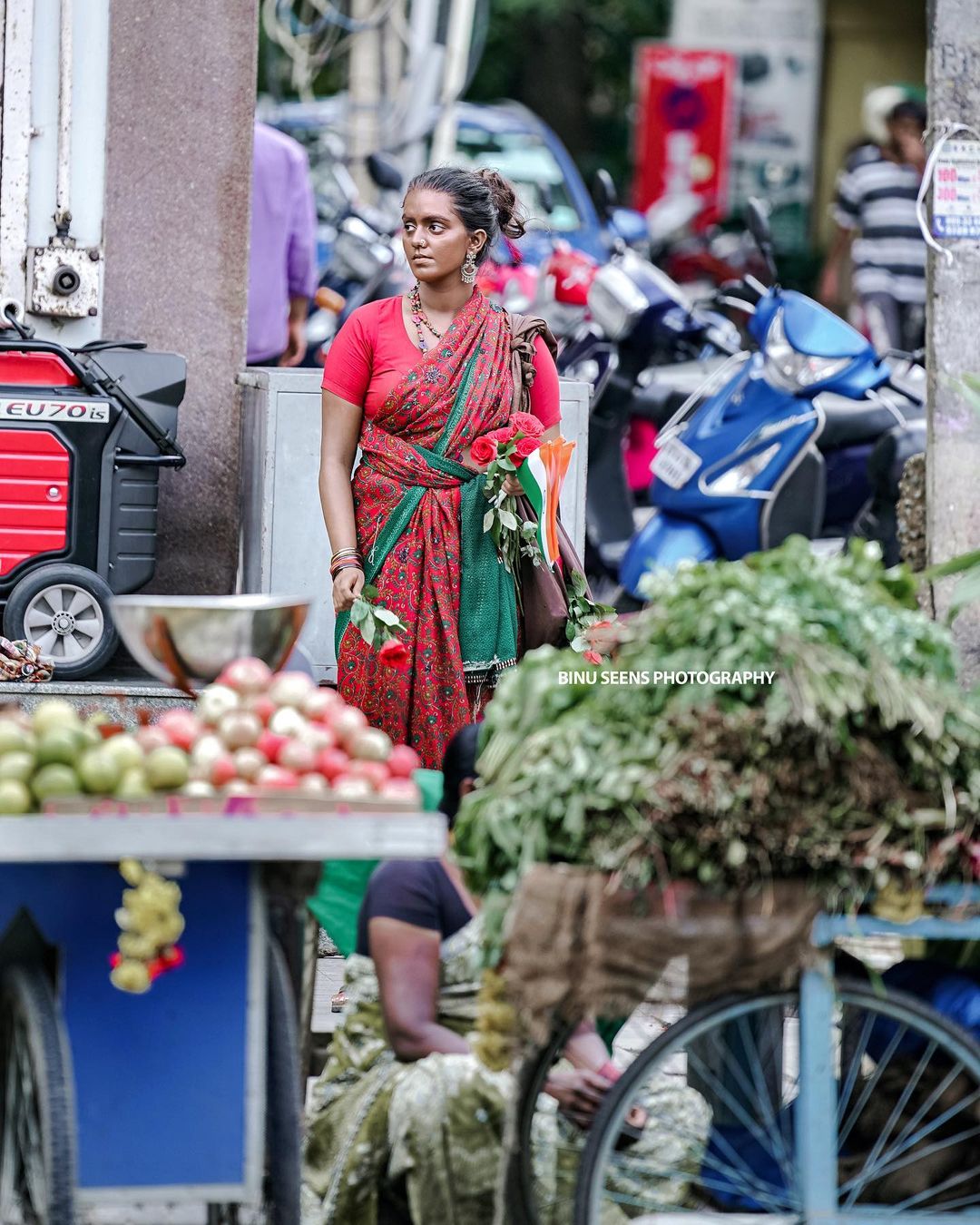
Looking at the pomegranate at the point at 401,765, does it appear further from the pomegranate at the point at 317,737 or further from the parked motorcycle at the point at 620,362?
the parked motorcycle at the point at 620,362

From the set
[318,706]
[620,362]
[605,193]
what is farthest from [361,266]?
[318,706]

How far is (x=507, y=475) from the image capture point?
4.73m

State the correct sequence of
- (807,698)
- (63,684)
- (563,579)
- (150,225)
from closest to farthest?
1. (807,698)
2. (563,579)
3. (63,684)
4. (150,225)

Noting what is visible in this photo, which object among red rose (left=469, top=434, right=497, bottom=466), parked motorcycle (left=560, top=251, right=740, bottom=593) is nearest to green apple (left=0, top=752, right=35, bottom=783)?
red rose (left=469, top=434, right=497, bottom=466)

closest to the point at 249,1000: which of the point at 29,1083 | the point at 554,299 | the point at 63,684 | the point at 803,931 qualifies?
the point at 29,1083

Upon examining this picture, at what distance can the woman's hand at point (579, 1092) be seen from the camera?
11.5 feet

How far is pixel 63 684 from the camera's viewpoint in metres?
5.68

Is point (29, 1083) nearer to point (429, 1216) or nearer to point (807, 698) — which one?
point (429, 1216)

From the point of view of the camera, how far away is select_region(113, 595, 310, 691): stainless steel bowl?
11.1ft

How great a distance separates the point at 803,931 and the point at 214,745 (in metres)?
0.95

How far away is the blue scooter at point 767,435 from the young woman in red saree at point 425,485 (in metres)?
2.40

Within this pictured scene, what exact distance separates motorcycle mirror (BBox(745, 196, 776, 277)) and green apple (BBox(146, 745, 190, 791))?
4.47 meters

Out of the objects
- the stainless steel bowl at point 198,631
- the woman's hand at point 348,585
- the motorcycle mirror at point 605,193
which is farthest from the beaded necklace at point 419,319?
the motorcycle mirror at point 605,193

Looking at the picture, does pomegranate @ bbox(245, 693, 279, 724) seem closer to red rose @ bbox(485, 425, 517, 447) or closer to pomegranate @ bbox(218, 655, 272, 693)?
pomegranate @ bbox(218, 655, 272, 693)
